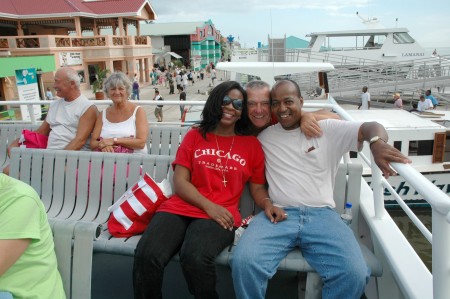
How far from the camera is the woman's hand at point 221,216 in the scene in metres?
2.24

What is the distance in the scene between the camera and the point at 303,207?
230 cm

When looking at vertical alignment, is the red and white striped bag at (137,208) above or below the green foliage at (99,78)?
below

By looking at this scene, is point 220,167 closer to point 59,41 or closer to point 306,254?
point 306,254

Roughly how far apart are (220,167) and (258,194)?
323 mm

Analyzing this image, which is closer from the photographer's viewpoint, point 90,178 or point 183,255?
point 183,255

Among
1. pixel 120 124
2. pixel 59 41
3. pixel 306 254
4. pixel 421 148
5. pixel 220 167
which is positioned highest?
pixel 59 41

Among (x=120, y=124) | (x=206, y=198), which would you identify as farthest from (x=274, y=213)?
(x=120, y=124)

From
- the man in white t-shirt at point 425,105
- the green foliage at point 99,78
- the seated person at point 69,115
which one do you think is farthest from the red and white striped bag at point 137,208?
the green foliage at point 99,78

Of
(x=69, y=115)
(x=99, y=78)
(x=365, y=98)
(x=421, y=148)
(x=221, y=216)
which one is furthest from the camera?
(x=99, y=78)

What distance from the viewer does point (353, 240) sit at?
205cm

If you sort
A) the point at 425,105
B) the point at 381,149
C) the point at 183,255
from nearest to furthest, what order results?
the point at 381,149
the point at 183,255
the point at 425,105

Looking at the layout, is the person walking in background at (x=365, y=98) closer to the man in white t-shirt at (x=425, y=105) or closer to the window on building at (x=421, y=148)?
the man in white t-shirt at (x=425, y=105)

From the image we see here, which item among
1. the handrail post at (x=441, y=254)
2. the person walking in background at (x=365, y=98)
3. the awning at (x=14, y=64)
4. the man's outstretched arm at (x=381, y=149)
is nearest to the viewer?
the handrail post at (x=441, y=254)

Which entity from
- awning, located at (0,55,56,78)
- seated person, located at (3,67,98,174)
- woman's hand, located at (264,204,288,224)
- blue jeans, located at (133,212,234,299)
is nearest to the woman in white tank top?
seated person, located at (3,67,98,174)
